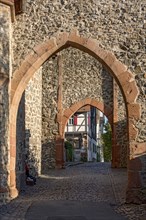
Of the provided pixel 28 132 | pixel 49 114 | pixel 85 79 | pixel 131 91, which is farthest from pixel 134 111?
pixel 85 79

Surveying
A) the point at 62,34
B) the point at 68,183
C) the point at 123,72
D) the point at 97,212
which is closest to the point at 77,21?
the point at 62,34

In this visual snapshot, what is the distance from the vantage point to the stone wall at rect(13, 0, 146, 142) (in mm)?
9352

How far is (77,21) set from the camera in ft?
31.0

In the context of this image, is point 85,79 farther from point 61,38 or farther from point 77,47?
point 61,38

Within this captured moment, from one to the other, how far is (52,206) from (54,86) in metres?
11.4

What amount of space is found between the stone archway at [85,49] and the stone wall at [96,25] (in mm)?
125

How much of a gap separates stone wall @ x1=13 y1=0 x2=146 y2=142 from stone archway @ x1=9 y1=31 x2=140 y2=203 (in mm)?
125

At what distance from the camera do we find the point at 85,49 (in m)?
9.49

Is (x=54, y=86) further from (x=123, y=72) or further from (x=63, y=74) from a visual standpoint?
(x=123, y=72)

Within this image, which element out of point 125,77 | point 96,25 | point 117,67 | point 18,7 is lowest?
point 125,77

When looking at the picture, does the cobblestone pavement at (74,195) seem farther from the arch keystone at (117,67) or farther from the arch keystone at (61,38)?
the arch keystone at (61,38)

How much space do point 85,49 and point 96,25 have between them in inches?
22.3

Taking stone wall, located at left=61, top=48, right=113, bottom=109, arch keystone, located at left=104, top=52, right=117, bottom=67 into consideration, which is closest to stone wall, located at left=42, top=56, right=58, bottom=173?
stone wall, located at left=61, top=48, right=113, bottom=109

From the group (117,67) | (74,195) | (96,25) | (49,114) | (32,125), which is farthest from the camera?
(49,114)
